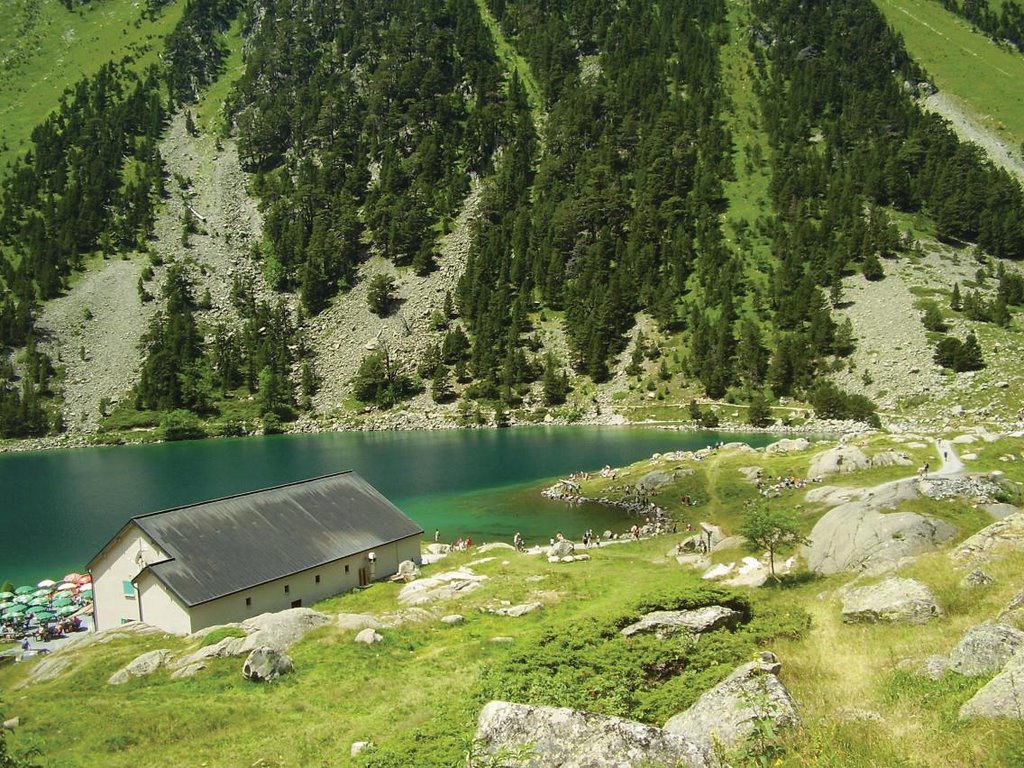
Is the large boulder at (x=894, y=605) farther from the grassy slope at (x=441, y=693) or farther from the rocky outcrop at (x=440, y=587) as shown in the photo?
the rocky outcrop at (x=440, y=587)

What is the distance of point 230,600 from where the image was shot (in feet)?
110

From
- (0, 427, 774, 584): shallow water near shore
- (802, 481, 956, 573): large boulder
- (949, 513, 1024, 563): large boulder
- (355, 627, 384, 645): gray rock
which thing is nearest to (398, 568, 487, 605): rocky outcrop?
(355, 627, 384, 645): gray rock

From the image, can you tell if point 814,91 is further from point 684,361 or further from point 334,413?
point 334,413

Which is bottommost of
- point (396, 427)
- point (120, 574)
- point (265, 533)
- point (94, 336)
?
point (396, 427)

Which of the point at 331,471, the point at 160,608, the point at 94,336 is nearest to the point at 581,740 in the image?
the point at 160,608

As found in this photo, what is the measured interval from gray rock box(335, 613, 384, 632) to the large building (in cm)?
794

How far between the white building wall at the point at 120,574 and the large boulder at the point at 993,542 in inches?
1289

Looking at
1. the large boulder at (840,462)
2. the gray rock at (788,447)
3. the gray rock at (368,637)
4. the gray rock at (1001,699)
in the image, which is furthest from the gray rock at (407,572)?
the gray rock at (788,447)

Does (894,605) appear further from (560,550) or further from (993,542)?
(560,550)

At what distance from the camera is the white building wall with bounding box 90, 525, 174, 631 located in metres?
34.2

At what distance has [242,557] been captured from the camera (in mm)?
35531

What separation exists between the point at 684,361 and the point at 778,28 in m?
122

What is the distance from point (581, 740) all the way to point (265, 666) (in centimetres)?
1751

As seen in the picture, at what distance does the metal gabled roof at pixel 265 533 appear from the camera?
110 ft
